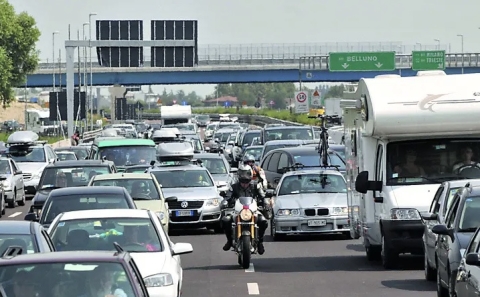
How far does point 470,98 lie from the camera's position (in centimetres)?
1864

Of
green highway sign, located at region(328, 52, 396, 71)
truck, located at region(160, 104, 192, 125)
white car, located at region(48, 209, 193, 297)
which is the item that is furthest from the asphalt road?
green highway sign, located at region(328, 52, 396, 71)

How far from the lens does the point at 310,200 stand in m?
25.0

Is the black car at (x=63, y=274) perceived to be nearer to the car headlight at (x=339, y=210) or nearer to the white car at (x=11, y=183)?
the car headlight at (x=339, y=210)

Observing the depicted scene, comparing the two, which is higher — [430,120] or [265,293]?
[430,120]

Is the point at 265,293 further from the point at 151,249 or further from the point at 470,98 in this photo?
the point at 470,98

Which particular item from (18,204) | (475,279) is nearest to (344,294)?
(475,279)

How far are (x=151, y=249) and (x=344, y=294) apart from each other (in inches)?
129

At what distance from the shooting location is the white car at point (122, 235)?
1379cm

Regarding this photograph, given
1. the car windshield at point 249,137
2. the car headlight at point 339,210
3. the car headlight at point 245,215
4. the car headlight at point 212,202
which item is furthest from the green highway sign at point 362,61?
the car headlight at point 245,215

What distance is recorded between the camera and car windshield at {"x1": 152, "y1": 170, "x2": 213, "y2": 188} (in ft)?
Answer: 90.9

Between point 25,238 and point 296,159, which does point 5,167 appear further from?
point 25,238

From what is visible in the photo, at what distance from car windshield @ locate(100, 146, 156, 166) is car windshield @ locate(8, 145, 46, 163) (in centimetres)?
726

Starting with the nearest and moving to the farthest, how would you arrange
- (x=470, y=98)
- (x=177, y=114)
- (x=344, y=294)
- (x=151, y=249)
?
(x=151, y=249) → (x=344, y=294) → (x=470, y=98) → (x=177, y=114)

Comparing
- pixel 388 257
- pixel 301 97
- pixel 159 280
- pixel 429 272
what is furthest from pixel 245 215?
pixel 301 97
